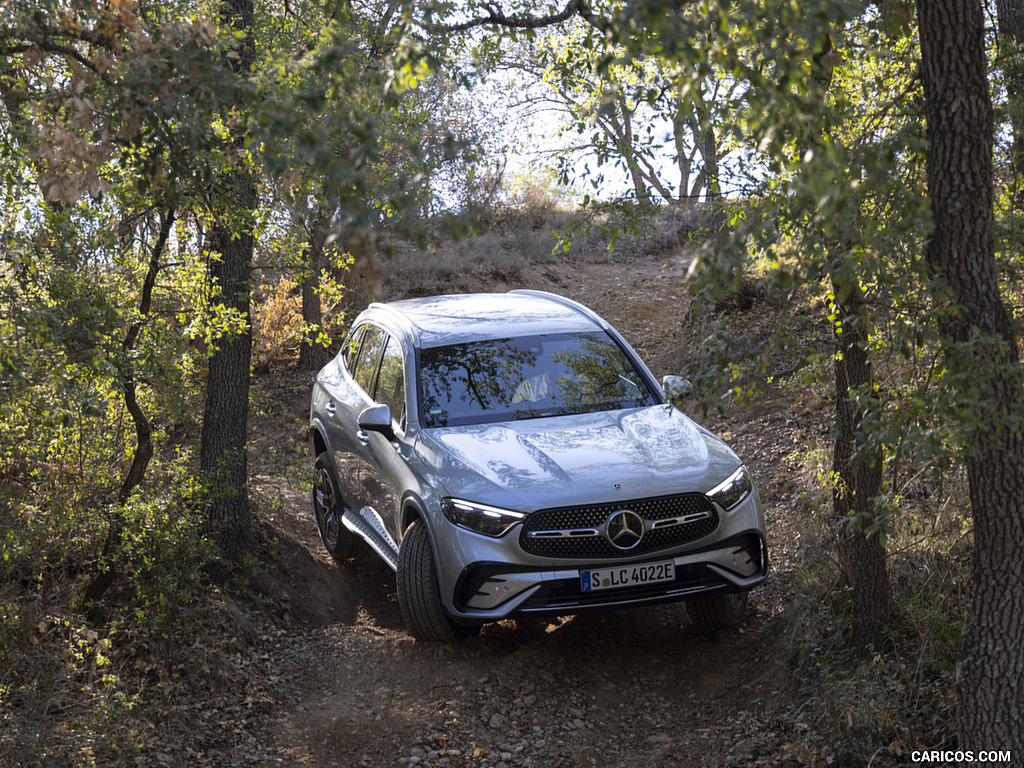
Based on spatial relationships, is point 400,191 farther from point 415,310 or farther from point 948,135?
point 415,310

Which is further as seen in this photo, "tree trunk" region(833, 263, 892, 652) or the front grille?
the front grille

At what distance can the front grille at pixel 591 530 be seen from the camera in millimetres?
4934

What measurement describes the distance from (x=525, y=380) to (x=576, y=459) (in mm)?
1055

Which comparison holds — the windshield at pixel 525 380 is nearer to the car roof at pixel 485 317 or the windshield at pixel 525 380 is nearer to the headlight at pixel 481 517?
the car roof at pixel 485 317

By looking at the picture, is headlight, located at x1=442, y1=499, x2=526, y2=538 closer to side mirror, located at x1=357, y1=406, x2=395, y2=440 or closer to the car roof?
side mirror, located at x1=357, y1=406, x2=395, y2=440

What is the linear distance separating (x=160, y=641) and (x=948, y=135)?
190 inches

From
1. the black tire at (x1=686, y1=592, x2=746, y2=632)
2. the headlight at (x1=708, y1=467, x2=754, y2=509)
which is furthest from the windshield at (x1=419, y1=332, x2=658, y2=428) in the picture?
the black tire at (x1=686, y1=592, x2=746, y2=632)

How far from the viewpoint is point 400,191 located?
285cm

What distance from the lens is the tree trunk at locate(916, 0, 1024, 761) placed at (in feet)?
11.5

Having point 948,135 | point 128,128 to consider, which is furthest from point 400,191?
point 948,135

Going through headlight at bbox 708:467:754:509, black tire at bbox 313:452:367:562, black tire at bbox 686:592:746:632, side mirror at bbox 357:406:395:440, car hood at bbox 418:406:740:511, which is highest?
side mirror at bbox 357:406:395:440

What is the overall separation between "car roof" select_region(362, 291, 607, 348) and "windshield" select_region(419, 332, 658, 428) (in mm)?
93

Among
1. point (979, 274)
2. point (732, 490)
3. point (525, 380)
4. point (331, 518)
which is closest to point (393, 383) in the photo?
point (525, 380)

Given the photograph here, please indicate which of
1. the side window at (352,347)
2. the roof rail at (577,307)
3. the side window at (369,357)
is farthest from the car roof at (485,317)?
the side window at (352,347)
